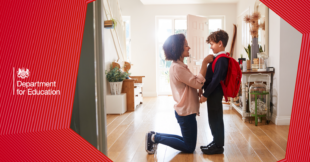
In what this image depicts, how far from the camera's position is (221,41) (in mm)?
2178

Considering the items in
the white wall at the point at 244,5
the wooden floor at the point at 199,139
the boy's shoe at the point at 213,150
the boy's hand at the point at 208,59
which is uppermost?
the white wall at the point at 244,5

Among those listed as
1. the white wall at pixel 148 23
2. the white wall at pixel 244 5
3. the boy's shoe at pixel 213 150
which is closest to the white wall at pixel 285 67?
the boy's shoe at pixel 213 150

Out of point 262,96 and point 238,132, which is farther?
point 262,96

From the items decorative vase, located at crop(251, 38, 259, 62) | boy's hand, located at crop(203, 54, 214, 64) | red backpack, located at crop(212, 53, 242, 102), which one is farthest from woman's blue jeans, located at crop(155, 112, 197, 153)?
decorative vase, located at crop(251, 38, 259, 62)

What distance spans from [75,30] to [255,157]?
5.97ft

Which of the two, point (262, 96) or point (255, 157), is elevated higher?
point (262, 96)

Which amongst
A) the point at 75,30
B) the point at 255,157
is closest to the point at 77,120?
the point at 75,30

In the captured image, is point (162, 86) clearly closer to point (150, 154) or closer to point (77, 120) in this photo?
point (150, 154)

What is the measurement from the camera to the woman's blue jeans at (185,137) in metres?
2.20

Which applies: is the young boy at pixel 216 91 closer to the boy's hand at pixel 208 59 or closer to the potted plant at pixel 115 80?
the boy's hand at pixel 208 59

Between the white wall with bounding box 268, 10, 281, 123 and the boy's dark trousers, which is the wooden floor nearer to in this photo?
the boy's dark trousers

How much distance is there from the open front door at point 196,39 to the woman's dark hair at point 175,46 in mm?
3791

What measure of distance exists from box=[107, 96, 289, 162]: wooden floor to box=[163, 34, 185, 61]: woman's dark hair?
90cm

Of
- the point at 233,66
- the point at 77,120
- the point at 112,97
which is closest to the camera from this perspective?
the point at 77,120
